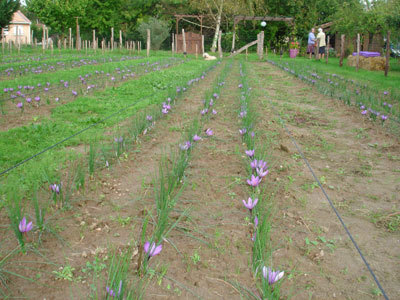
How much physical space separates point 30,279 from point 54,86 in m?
6.04

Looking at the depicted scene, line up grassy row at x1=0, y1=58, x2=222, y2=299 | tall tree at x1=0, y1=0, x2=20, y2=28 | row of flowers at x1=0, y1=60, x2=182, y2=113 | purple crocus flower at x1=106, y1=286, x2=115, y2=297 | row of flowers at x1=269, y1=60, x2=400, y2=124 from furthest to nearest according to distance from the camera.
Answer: tall tree at x1=0, y1=0, x2=20, y2=28, row of flowers at x1=0, y1=60, x2=182, y2=113, row of flowers at x1=269, y1=60, x2=400, y2=124, grassy row at x1=0, y1=58, x2=222, y2=299, purple crocus flower at x1=106, y1=286, x2=115, y2=297

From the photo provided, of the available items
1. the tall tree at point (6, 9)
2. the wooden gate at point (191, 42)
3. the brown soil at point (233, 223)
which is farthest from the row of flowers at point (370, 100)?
the wooden gate at point (191, 42)

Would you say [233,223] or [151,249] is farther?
[233,223]

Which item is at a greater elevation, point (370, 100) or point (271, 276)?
point (370, 100)

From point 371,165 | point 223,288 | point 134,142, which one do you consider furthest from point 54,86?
point 223,288

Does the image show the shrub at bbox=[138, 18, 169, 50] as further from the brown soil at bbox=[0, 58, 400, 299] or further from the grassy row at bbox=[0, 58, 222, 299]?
the brown soil at bbox=[0, 58, 400, 299]

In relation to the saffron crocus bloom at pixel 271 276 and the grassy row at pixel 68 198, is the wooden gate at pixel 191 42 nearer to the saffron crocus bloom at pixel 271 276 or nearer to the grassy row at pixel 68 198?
the grassy row at pixel 68 198

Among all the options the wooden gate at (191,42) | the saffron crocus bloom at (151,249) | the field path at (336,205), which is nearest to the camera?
the saffron crocus bloom at (151,249)

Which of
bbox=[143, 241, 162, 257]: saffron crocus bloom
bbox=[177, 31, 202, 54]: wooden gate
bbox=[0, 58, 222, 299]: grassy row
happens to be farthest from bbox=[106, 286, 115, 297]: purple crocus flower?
bbox=[177, 31, 202, 54]: wooden gate

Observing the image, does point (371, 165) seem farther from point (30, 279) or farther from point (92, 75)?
point (92, 75)

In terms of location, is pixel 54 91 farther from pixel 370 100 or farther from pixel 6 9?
pixel 6 9

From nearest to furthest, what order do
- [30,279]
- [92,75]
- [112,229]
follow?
[30,279]
[112,229]
[92,75]

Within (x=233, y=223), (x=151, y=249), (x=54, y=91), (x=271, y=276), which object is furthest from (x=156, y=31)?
(x=271, y=276)

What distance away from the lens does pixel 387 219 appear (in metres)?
2.21
